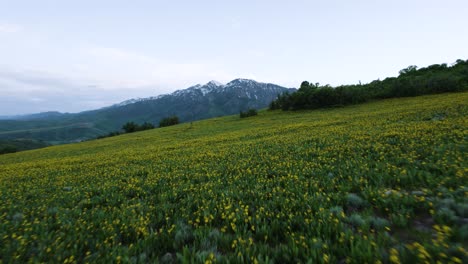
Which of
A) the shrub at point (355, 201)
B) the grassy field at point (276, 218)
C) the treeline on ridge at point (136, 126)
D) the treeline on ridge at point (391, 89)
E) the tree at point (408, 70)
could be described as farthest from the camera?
the treeline on ridge at point (136, 126)

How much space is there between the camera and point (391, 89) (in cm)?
5312

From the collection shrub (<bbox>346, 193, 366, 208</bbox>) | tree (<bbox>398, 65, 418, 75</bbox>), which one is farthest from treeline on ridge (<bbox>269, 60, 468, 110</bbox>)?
shrub (<bbox>346, 193, 366, 208</bbox>)

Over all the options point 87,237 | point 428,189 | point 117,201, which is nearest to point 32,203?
point 117,201

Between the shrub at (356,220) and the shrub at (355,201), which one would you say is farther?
the shrub at (355,201)

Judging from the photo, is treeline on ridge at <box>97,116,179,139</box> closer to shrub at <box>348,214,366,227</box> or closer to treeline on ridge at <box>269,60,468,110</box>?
treeline on ridge at <box>269,60,468,110</box>

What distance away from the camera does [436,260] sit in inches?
103

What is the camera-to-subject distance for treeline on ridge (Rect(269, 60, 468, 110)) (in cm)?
4550

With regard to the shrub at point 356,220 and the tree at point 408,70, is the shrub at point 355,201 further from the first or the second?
the tree at point 408,70

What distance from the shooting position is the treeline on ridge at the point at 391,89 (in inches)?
1791

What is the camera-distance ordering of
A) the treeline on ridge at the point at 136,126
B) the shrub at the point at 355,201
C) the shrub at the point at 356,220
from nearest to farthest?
the shrub at the point at 356,220 < the shrub at the point at 355,201 < the treeline on ridge at the point at 136,126

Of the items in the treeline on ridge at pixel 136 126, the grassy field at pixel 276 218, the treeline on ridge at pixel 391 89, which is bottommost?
the treeline on ridge at pixel 136 126

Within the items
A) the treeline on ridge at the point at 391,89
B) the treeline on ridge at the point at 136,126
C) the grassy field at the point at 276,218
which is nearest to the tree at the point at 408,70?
the treeline on ridge at the point at 391,89

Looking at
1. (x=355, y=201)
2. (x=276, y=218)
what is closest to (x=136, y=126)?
(x=276, y=218)

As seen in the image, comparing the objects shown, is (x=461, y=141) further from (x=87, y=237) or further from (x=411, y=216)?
(x=87, y=237)
